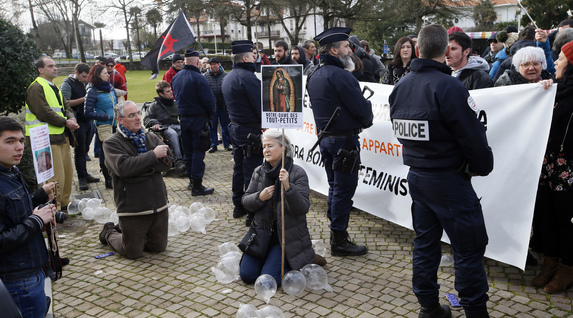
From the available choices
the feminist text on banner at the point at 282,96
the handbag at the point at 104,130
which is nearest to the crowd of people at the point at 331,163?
the feminist text on banner at the point at 282,96

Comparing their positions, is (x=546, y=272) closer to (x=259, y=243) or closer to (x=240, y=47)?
(x=259, y=243)

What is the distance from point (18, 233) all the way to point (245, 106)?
145 inches

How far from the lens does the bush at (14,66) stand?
7.02m

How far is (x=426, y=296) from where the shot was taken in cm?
377

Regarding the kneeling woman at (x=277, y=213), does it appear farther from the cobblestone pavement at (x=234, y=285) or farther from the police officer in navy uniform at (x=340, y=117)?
the police officer in navy uniform at (x=340, y=117)

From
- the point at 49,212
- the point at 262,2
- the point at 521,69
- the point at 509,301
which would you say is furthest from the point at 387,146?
the point at 262,2

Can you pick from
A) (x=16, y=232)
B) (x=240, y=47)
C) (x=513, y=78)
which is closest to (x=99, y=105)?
(x=240, y=47)

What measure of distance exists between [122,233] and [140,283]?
84cm

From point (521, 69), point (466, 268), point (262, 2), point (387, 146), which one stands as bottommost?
point (466, 268)

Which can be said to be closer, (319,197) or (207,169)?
(319,197)

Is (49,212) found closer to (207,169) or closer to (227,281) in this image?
(227,281)

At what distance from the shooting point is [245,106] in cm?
647

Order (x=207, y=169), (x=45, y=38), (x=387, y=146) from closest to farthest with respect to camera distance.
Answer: (x=387, y=146) → (x=207, y=169) → (x=45, y=38)

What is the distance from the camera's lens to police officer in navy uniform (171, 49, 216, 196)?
7.79 meters
